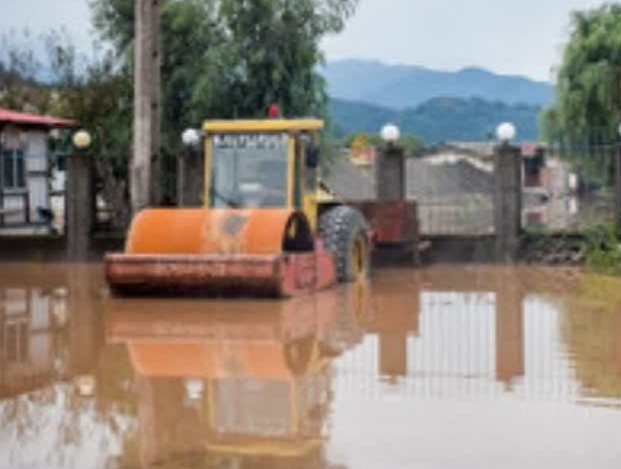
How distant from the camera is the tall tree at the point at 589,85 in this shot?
31281 mm

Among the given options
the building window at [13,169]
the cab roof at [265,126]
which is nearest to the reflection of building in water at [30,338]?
the cab roof at [265,126]

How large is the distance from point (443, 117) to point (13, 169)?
135 metres

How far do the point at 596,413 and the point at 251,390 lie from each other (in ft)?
7.94

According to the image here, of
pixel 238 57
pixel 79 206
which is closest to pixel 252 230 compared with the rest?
pixel 79 206

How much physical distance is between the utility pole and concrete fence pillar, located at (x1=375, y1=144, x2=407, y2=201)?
3704mm

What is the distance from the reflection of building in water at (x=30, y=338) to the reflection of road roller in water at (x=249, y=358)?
605 millimetres

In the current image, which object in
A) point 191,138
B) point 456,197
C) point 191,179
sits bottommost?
point 456,197

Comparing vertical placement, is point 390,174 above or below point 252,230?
above

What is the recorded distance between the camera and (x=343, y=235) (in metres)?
16.7

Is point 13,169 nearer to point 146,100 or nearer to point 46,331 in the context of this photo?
point 146,100

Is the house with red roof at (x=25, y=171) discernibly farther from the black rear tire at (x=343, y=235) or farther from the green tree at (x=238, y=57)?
the black rear tire at (x=343, y=235)

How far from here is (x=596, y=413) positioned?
26.2 ft

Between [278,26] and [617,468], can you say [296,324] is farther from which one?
[278,26]

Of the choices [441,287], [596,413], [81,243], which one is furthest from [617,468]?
[81,243]
